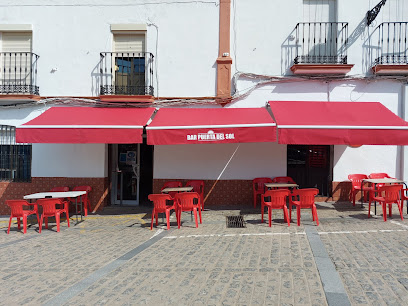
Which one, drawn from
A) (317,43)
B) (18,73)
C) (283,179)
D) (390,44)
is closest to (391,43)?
(390,44)

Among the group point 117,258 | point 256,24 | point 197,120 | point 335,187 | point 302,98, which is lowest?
point 117,258

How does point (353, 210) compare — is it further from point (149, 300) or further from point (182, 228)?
point (149, 300)

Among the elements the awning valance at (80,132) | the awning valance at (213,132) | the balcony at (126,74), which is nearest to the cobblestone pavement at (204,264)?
the awning valance at (213,132)

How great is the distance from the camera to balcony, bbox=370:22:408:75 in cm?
1051

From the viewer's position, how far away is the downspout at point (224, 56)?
1080cm

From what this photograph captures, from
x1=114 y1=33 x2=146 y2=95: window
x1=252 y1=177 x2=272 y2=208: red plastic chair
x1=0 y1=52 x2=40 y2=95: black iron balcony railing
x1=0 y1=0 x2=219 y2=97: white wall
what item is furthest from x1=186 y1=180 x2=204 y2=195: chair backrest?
x1=0 y1=52 x2=40 y2=95: black iron balcony railing

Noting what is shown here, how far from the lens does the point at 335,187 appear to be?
10633 mm

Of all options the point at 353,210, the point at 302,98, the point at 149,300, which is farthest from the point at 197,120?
the point at 149,300

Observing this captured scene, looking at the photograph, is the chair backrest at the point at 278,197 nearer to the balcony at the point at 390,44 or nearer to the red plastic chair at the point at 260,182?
→ the red plastic chair at the point at 260,182

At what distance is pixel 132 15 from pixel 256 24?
4.11 m

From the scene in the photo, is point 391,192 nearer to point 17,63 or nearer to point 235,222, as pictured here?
point 235,222

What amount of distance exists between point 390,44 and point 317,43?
2.24 meters

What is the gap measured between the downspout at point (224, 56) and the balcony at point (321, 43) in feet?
7.02

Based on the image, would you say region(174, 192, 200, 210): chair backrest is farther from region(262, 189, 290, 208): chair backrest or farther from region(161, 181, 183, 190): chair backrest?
region(161, 181, 183, 190): chair backrest
